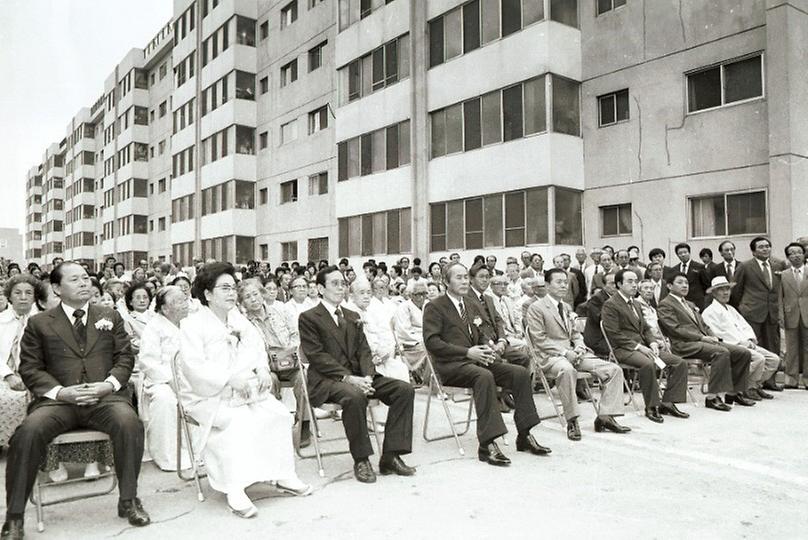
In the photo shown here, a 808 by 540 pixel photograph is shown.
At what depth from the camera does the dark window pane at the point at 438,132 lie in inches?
707

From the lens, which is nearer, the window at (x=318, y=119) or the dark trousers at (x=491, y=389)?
the dark trousers at (x=491, y=389)

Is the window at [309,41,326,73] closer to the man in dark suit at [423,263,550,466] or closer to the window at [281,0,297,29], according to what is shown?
the window at [281,0,297,29]

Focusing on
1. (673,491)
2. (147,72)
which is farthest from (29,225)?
(673,491)

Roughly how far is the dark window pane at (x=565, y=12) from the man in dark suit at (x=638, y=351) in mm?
10282

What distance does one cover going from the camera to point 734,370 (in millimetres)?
7480

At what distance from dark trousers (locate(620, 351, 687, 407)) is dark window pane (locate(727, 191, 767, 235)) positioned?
672 centimetres

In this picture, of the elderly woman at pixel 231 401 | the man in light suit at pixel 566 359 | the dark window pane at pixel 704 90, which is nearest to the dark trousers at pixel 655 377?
the man in light suit at pixel 566 359

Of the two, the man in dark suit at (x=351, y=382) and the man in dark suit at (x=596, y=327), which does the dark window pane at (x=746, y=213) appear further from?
the man in dark suit at (x=351, y=382)

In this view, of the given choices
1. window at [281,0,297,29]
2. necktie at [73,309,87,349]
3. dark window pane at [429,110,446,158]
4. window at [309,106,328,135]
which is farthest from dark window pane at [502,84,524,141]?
window at [281,0,297,29]

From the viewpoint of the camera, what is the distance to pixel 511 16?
15922mm

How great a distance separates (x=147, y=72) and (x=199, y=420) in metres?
42.6

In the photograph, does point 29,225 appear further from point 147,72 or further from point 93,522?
point 93,522

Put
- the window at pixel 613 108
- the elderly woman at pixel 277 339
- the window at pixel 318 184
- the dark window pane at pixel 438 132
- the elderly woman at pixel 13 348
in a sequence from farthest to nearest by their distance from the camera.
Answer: the window at pixel 318 184, the dark window pane at pixel 438 132, the window at pixel 613 108, the elderly woman at pixel 277 339, the elderly woman at pixel 13 348

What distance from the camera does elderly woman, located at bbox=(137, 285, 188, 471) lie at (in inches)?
208
